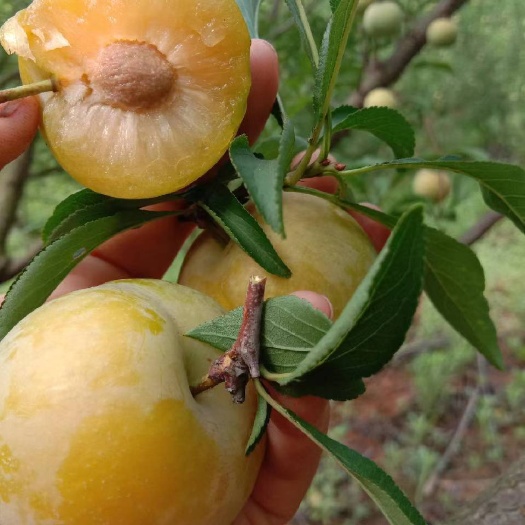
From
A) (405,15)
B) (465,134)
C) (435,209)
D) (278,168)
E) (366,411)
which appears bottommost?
(366,411)

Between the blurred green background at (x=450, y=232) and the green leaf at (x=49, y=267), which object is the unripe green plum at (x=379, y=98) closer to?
the blurred green background at (x=450, y=232)

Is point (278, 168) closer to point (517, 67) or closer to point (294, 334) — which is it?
point (294, 334)

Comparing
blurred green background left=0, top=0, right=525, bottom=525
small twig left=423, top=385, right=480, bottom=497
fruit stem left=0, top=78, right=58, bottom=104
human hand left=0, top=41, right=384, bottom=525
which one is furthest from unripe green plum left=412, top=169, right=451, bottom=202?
fruit stem left=0, top=78, right=58, bottom=104

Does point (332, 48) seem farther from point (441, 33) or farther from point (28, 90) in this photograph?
point (441, 33)

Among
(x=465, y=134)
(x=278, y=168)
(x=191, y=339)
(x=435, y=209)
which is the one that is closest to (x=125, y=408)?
(x=191, y=339)

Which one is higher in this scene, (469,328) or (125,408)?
(125,408)

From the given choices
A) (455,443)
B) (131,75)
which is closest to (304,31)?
(131,75)

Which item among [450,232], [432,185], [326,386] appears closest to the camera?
[326,386]
